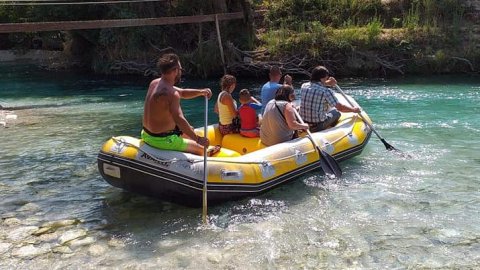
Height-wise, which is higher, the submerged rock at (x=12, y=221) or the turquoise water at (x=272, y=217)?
the submerged rock at (x=12, y=221)

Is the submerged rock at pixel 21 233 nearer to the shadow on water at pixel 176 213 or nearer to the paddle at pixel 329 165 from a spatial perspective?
the shadow on water at pixel 176 213

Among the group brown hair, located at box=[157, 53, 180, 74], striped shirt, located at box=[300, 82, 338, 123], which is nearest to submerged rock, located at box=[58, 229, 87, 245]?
brown hair, located at box=[157, 53, 180, 74]

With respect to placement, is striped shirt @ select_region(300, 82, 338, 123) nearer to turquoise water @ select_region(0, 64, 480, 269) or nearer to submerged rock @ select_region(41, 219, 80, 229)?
turquoise water @ select_region(0, 64, 480, 269)

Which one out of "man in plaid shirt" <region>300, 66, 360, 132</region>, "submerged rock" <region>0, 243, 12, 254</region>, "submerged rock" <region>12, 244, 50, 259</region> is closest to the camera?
"submerged rock" <region>12, 244, 50, 259</region>

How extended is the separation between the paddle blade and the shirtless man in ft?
5.48

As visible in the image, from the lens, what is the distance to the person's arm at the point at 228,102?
23.3 feet

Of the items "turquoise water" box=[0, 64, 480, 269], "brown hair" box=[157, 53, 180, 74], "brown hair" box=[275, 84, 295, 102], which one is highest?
"brown hair" box=[157, 53, 180, 74]

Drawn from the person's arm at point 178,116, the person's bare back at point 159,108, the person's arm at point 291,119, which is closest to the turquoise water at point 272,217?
the person's arm at point 291,119

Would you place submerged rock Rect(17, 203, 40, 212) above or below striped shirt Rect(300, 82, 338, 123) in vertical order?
below

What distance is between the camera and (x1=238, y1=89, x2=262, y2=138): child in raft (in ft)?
23.5

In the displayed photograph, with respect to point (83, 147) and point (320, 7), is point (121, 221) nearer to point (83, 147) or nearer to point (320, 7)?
point (83, 147)

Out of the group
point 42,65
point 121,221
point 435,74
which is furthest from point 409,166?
point 42,65

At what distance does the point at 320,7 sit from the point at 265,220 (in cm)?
1492

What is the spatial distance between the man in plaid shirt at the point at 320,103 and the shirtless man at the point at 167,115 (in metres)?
2.29
